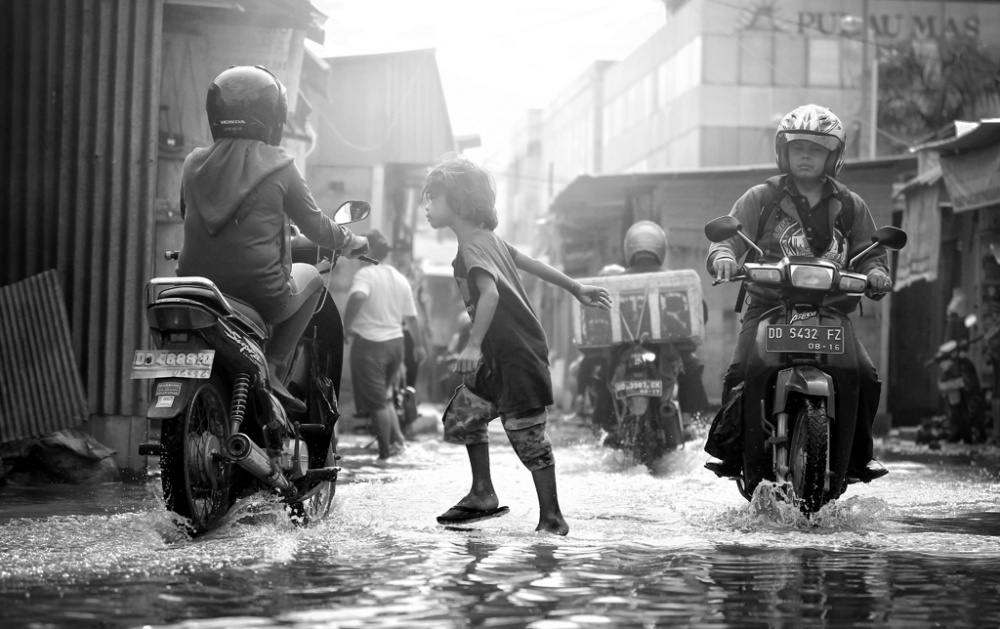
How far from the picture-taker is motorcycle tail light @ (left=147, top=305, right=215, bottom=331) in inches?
208

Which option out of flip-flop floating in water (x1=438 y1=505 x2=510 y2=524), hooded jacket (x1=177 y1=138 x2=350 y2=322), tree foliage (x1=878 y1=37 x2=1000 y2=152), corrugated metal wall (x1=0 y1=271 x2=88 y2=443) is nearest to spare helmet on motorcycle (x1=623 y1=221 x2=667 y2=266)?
corrugated metal wall (x1=0 y1=271 x2=88 y2=443)

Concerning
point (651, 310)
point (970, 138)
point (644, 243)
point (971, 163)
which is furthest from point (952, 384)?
point (651, 310)

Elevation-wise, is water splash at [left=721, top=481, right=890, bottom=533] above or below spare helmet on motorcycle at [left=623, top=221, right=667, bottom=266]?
below

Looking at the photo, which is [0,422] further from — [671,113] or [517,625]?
[671,113]

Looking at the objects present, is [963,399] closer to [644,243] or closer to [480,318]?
[644,243]

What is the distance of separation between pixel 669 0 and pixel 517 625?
4255cm

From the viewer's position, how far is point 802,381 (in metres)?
6.21

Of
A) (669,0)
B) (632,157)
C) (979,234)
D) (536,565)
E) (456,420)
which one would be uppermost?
(669,0)

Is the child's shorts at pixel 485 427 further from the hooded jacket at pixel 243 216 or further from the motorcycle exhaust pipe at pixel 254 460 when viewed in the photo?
the hooded jacket at pixel 243 216

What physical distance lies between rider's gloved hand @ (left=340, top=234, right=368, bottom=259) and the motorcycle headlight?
1861mm

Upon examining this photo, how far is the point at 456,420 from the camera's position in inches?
244

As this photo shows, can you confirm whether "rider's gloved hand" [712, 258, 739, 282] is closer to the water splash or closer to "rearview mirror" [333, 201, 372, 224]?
the water splash

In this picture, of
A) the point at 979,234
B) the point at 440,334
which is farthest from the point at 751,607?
the point at 440,334

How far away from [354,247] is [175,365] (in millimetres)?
1365
